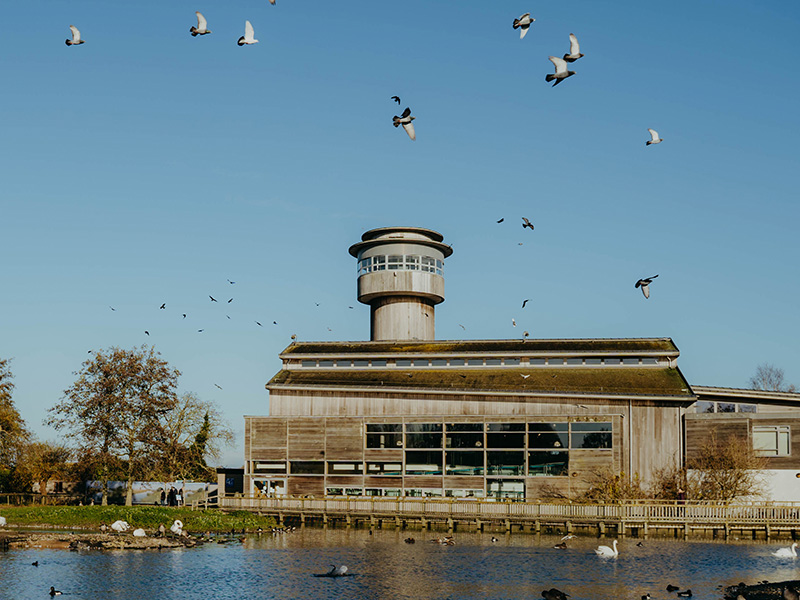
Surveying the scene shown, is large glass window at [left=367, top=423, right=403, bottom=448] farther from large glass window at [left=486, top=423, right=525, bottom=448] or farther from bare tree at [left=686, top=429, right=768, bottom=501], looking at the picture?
bare tree at [left=686, top=429, right=768, bottom=501]

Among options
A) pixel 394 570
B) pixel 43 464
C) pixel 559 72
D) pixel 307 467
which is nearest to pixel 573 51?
pixel 559 72

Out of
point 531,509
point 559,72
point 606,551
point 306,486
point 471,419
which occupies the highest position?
point 559,72

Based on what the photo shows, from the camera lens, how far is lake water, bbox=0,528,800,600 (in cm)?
3809

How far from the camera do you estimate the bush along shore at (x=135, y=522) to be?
5456 cm

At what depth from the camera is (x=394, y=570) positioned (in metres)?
43.6

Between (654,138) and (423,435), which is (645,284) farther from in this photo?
(423,435)

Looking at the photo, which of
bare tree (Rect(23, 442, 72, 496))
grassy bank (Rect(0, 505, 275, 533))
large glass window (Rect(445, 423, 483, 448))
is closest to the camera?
grassy bank (Rect(0, 505, 275, 533))

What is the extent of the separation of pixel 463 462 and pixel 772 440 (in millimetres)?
20163

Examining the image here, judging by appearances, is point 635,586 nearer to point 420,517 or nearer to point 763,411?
point 420,517

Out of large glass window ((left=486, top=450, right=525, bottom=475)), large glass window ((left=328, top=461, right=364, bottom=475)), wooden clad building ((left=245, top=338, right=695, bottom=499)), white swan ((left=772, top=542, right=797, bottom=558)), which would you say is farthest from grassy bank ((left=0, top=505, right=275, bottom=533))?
white swan ((left=772, top=542, right=797, bottom=558))

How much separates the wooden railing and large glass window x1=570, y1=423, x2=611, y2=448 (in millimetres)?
5468

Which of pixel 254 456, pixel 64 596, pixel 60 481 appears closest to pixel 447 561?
pixel 64 596

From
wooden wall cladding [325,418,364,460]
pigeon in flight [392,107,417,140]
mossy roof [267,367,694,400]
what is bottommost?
wooden wall cladding [325,418,364,460]

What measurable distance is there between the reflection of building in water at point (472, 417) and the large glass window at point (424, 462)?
0.23 feet
